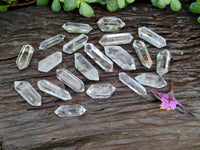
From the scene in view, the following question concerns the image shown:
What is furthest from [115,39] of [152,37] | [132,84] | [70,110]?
[70,110]

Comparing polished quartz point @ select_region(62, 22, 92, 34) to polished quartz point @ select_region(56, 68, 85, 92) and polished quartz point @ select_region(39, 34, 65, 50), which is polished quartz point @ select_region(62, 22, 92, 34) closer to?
polished quartz point @ select_region(39, 34, 65, 50)

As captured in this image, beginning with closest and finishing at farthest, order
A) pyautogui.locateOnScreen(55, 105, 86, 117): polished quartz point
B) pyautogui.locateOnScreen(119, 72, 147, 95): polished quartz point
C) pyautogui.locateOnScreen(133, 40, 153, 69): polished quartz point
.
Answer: pyautogui.locateOnScreen(55, 105, 86, 117): polished quartz point
pyautogui.locateOnScreen(119, 72, 147, 95): polished quartz point
pyautogui.locateOnScreen(133, 40, 153, 69): polished quartz point

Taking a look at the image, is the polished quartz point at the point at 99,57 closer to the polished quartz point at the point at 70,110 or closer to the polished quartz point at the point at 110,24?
the polished quartz point at the point at 110,24

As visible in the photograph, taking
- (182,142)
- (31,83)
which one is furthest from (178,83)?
(31,83)

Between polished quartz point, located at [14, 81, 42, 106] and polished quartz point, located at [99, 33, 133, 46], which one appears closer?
polished quartz point, located at [14, 81, 42, 106]

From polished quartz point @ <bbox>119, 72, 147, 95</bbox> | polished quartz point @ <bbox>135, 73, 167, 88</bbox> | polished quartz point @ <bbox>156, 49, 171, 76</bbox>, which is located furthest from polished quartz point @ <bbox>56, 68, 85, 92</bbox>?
polished quartz point @ <bbox>156, 49, 171, 76</bbox>

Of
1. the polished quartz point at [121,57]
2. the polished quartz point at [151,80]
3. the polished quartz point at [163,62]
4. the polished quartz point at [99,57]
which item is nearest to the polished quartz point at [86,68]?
the polished quartz point at [99,57]

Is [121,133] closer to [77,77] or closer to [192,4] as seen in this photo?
[77,77]
